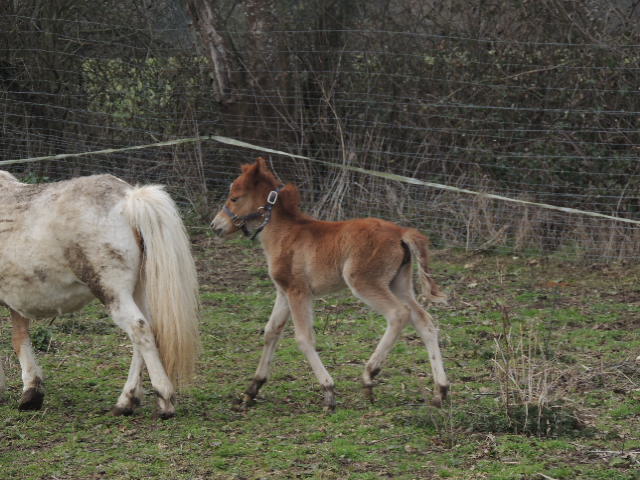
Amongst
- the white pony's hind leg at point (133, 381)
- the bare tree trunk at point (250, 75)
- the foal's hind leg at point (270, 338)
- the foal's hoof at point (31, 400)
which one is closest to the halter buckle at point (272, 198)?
the foal's hind leg at point (270, 338)

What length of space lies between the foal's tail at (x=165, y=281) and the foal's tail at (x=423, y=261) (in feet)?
4.55

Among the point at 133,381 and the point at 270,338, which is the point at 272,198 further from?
the point at 133,381

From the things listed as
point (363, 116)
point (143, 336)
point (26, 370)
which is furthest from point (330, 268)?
point (363, 116)

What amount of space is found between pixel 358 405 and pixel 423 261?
38.7 inches

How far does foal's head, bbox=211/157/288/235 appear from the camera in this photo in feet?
20.8

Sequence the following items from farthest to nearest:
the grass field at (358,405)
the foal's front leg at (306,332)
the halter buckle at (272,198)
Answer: the halter buckle at (272,198) < the foal's front leg at (306,332) < the grass field at (358,405)

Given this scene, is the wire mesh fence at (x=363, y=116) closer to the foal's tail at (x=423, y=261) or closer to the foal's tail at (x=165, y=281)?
the foal's tail at (x=423, y=261)

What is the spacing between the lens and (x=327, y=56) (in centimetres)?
1177

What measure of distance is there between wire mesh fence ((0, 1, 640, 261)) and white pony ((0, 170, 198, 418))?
5.76 m

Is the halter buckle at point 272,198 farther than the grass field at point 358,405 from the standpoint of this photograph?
Yes

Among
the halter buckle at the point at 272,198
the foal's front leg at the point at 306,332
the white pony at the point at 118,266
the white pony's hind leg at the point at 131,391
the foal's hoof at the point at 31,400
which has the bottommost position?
the foal's hoof at the point at 31,400

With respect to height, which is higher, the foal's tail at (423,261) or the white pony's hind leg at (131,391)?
the foal's tail at (423,261)

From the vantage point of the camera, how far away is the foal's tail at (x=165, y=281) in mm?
Answer: 5551

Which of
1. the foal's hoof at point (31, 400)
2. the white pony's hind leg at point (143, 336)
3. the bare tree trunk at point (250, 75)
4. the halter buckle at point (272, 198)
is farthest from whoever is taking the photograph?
the bare tree trunk at point (250, 75)
